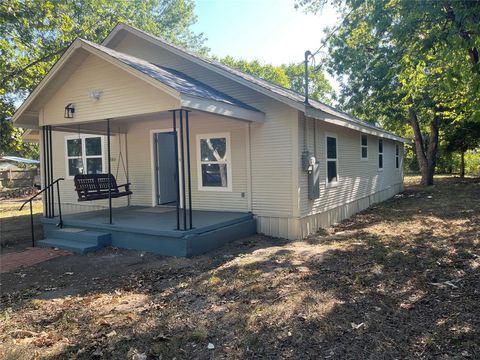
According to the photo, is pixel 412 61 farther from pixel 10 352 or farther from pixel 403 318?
pixel 10 352

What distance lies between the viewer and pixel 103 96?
288 inches

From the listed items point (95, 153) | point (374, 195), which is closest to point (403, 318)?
point (95, 153)

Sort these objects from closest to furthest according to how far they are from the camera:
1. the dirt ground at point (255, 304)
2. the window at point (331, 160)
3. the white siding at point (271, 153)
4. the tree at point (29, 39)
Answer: the dirt ground at point (255, 304), the white siding at point (271, 153), the window at point (331, 160), the tree at point (29, 39)

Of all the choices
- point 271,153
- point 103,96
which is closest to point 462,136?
point 271,153

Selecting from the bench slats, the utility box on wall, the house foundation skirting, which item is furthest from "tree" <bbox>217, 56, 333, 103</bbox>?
the bench slats

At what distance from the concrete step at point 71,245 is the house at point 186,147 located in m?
0.10

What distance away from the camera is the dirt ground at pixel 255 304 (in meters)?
3.33

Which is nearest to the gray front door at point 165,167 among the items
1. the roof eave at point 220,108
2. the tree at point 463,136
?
the roof eave at point 220,108

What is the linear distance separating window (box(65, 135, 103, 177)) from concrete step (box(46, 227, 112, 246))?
3391mm

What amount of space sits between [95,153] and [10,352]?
8.68 meters

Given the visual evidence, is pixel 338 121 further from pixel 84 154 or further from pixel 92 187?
pixel 84 154

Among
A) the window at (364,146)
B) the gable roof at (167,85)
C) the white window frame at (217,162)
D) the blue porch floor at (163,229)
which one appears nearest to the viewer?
the gable roof at (167,85)

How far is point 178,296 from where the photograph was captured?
468cm

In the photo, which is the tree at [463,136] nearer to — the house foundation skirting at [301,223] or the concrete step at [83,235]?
the house foundation skirting at [301,223]
